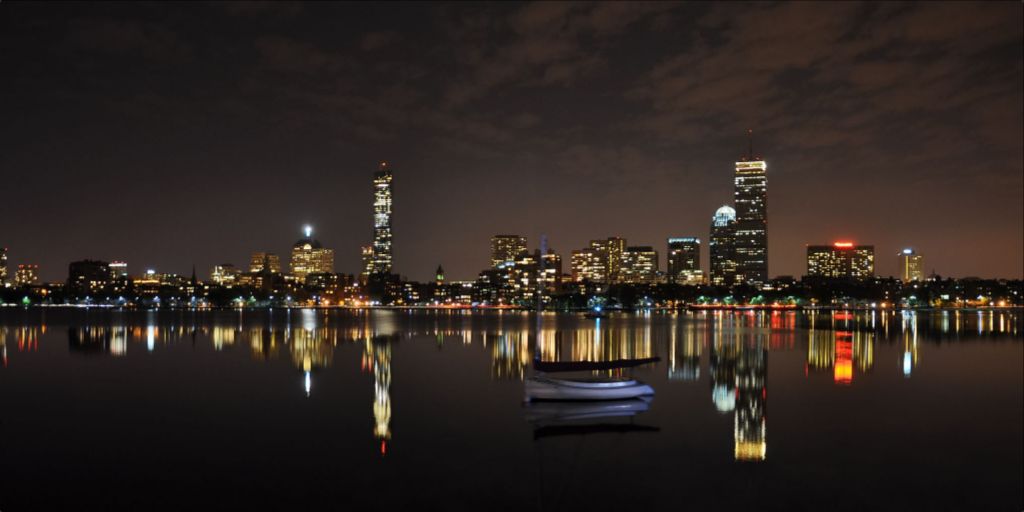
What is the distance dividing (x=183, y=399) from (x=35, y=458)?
13.1m

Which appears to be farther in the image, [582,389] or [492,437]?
[582,389]

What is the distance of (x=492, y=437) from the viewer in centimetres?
2880

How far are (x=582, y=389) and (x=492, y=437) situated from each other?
5462 mm

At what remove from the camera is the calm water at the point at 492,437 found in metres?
21.6

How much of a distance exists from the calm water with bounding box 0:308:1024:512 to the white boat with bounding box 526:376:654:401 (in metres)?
0.63

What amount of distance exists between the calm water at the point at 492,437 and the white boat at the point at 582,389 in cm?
63

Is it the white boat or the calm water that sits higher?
the white boat

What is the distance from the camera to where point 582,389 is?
1280 inches

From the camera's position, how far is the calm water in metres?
21.6

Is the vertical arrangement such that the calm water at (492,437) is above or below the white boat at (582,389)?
below

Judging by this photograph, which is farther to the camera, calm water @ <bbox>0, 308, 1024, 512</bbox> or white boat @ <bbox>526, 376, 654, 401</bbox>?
white boat @ <bbox>526, 376, 654, 401</bbox>

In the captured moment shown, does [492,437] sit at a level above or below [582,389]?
below

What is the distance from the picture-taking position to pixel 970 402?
3897 cm

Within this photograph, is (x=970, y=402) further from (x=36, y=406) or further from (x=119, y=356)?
(x=119, y=356)
